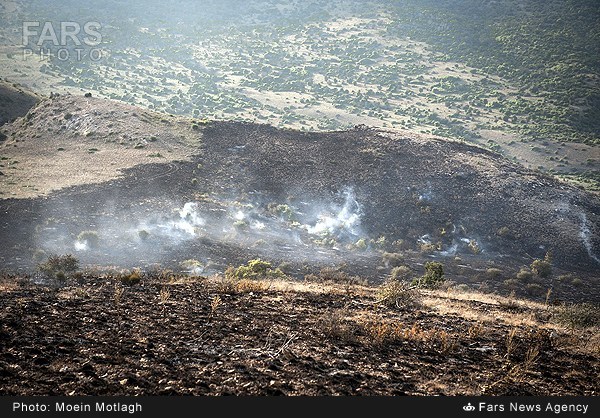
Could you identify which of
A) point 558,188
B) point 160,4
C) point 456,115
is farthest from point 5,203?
point 160,4

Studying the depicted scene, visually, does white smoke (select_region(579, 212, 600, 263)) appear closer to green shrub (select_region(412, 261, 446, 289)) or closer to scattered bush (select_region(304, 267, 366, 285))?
green shrub (select_region(412, 261, 446, 289))

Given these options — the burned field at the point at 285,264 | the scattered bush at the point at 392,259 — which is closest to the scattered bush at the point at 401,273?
the burned field at the point at 285,264

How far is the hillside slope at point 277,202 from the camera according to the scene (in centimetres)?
2655

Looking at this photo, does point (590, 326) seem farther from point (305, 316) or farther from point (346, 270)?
point (346, 270)

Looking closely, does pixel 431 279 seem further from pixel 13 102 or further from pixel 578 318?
pixel 13 102

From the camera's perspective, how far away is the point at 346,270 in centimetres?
2670

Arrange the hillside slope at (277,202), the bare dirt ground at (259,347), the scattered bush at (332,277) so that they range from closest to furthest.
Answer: the bare dirt ground at (259,347), the scattered bush at (332,277), the hillside slope at (277,202)

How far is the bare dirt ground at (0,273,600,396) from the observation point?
7.89 meters

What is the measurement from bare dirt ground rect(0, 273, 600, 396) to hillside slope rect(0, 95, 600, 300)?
35.4 ft

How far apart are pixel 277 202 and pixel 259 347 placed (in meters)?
25.8

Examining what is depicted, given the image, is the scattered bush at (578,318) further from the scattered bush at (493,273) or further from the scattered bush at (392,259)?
the scattered bush at (392,259)

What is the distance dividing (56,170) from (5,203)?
279 inches
